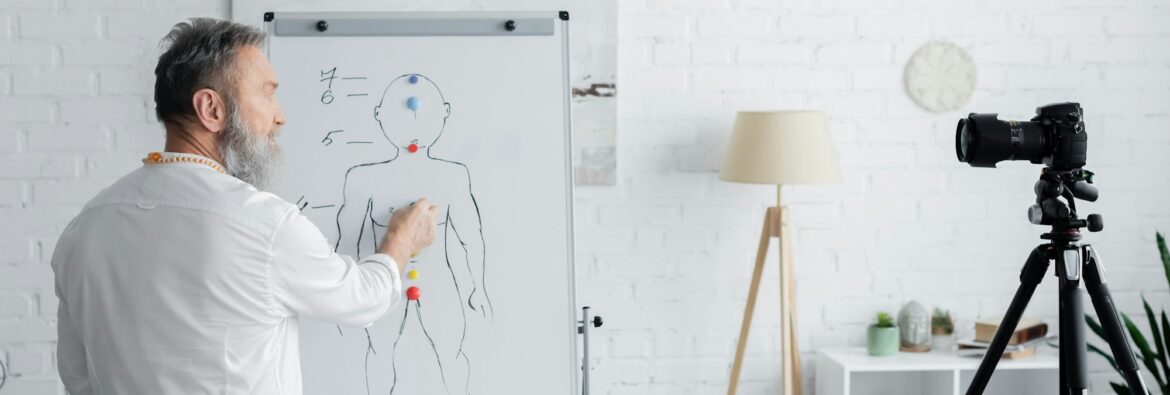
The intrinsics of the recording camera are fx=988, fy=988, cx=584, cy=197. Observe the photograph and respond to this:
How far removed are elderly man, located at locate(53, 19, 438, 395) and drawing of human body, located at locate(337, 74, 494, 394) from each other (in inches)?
15.1

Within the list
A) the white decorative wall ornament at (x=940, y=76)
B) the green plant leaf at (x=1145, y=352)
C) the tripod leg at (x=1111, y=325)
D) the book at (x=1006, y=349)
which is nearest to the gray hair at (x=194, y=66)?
the tripod leg at (x=1111, y=325)

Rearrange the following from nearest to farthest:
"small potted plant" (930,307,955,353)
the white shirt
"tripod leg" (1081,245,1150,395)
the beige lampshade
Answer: the white shirt < "tripod leg" (1081,245,1150,395) < the beige lampshade < "small potted plant" (930,307,955,353)

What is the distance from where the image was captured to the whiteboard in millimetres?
2004

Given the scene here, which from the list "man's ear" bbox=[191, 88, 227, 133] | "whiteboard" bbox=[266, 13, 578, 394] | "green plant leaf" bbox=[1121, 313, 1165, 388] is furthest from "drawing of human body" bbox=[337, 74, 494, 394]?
"green plant leaf" bbox=[1121, 313, 1165, 388]

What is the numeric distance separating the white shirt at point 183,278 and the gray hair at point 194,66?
94 millimetres

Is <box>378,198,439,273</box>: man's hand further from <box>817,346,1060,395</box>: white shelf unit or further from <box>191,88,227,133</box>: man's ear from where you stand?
<box>817,346,1060,395</box>: white shelf unit

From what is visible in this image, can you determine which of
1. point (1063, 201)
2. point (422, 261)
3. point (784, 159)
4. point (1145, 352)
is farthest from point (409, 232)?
point (1145, 352)

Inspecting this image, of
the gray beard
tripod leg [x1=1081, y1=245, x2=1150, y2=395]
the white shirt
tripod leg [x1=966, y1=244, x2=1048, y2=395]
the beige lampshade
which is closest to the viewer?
the white shirt

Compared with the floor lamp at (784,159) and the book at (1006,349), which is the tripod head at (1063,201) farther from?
the book at (1006,349)

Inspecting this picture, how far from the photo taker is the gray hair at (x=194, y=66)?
61.6 inches

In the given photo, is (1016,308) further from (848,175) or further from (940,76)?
(940,76)

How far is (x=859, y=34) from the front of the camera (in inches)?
112

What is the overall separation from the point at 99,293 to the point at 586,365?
0.94 metres

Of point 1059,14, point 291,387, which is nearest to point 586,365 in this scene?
point 291,387
